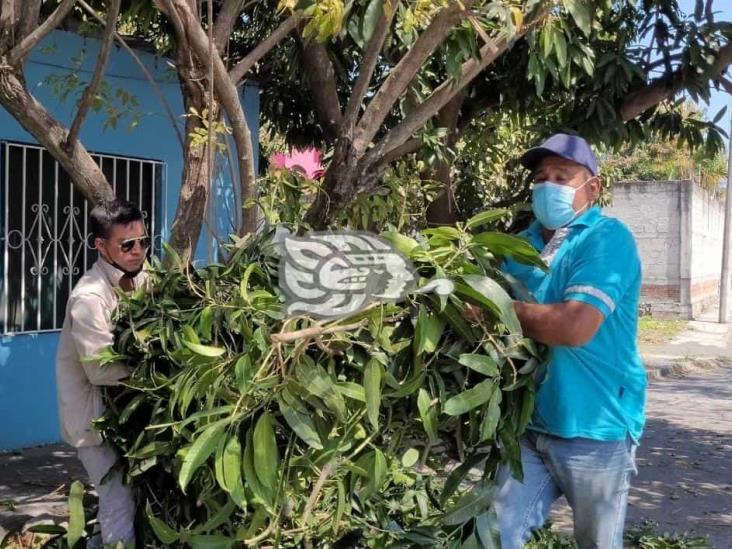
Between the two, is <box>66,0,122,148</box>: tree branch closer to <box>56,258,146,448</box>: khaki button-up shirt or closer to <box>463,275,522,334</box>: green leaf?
<box>56,258,146,448</box>: khaki button-up shirt

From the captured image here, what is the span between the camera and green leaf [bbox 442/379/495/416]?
6.95 feet

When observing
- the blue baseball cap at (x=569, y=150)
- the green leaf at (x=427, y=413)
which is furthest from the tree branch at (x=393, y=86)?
the green leaf at (x=427, y=413)

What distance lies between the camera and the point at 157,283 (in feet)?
8.80

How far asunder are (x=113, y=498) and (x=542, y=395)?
1.41 metres

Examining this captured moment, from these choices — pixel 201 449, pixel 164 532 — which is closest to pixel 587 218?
pixel 201 449

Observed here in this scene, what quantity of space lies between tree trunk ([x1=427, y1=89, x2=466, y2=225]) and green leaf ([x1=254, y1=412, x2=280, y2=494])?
3617 millimetres

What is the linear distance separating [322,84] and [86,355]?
300 cm

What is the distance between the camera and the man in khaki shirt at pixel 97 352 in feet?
8.84

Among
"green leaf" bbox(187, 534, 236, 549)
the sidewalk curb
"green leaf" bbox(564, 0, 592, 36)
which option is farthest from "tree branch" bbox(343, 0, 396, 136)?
the sidewalk curb

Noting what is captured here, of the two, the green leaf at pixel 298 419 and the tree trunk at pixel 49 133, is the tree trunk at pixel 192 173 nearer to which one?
the tree trunk at pixel 49 133

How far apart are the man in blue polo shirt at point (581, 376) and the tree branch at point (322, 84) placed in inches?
115

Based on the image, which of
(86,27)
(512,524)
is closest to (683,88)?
(86,27)

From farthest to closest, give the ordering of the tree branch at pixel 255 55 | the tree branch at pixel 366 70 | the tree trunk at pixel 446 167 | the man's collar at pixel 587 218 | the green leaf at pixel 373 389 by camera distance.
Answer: the tree trunk at pixel 446 167, the tree branch at pixel 255 55, the tree branch at pixel 366 70, the man's collar at pixel 587 218, the green leaf at pixel 373 389

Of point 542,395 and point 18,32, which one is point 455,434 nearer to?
point 542,395
